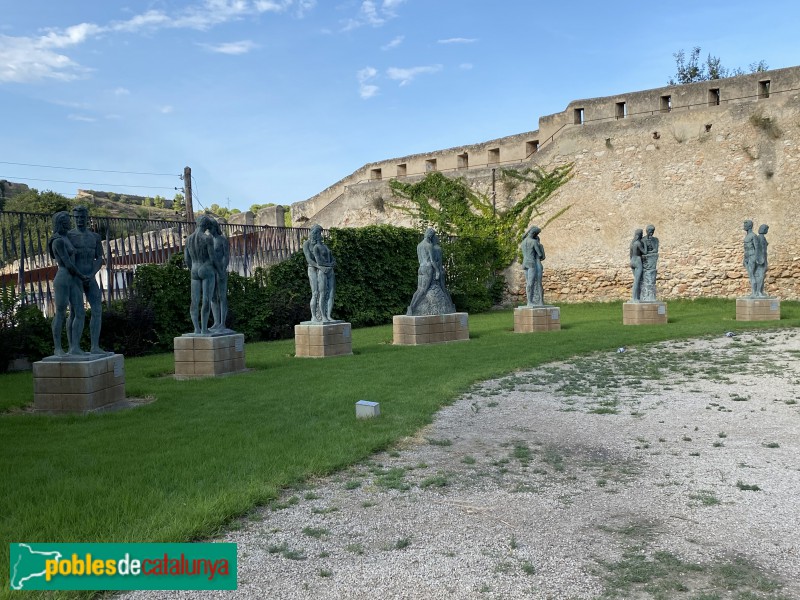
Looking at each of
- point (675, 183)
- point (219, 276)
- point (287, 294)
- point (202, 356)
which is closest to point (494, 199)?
point (675, 183)

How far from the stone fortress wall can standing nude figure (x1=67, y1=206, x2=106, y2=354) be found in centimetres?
1793

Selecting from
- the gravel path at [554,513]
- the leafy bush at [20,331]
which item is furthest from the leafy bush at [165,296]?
the gravel path at [554,513]

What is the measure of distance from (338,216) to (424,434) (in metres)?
22.6

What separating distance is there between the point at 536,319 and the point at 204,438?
1045 cm

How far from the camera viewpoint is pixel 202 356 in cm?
931

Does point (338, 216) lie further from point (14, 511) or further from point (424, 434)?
point (14, 511)

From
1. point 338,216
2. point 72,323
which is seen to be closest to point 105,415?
point 72,323

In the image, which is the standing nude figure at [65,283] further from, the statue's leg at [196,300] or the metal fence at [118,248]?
the metal fence at [118,248]

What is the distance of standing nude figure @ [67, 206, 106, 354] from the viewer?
287 inches

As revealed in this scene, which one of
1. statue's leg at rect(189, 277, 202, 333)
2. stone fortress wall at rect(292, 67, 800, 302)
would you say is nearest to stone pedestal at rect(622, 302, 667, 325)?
stone fortress wall at rect(292, 67, 800, 302)

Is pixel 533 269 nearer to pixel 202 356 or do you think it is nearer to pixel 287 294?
pixel 287 294

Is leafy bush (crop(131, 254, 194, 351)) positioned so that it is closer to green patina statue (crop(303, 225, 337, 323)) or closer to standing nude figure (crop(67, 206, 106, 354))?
green patina statue (crop(303, 225, 337, 323))

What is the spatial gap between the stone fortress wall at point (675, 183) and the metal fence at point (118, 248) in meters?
10.3

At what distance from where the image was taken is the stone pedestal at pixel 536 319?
48.9ft
